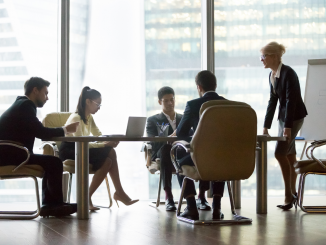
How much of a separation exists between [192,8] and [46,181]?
3.09m

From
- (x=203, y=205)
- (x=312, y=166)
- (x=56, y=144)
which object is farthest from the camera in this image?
(x=56, y=144)

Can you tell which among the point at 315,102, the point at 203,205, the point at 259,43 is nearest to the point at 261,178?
the point at 203,205

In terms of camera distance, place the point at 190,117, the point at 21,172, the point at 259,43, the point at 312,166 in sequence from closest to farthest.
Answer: the point at 190,117
the point at 21,172
the point at 312,166
the point at 259,43

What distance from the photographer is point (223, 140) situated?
3.25 metres

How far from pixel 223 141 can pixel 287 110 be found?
1.34 meters

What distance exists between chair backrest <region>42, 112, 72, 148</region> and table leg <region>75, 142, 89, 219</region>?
920mm

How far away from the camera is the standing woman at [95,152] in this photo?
4.38 metres

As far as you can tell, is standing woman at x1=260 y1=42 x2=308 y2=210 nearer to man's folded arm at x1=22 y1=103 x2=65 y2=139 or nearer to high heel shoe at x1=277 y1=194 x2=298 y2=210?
high heel shoe at x1=277 y1=194 x2=298 y2=210

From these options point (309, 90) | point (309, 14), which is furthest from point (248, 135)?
point (309, 14)

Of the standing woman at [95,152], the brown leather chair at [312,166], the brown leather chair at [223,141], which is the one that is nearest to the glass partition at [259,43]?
the brown leather chair at [312,166]

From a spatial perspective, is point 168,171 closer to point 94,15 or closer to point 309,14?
point 94,15

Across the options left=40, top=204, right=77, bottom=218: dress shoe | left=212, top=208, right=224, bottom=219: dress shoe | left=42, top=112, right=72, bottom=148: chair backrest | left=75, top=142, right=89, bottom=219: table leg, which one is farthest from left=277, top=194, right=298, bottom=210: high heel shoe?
left=42, top=112, right=72, bottom=148: chair backrest

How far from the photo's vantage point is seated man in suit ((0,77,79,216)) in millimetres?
3736

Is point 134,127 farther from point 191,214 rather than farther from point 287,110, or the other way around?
point 287,110
